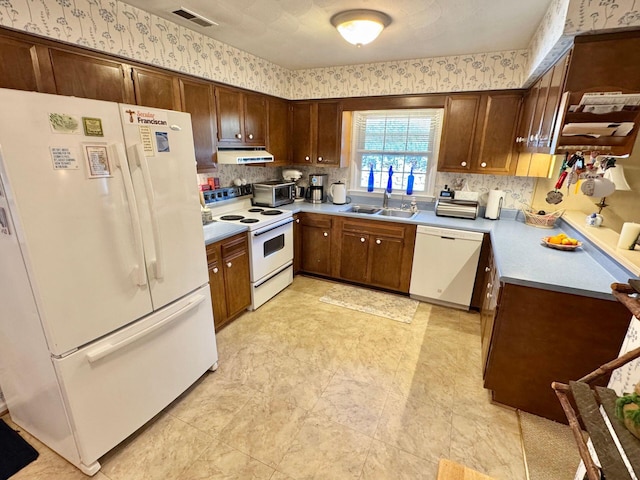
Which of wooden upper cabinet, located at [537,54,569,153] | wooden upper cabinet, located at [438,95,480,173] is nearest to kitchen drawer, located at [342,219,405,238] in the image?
wooden upper cabinet, located at [438,95,480,173]

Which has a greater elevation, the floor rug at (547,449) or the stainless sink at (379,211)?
the stainless sink at (379,211)

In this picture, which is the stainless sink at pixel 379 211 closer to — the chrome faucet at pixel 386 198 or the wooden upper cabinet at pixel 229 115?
the chrome faucet at pixel 386 198

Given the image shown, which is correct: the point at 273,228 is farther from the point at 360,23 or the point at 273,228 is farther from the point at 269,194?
the point at 360,23

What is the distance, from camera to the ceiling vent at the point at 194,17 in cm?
212

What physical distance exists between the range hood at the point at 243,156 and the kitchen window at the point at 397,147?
48.4 inches

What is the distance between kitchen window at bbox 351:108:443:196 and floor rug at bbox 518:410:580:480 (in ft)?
8.03

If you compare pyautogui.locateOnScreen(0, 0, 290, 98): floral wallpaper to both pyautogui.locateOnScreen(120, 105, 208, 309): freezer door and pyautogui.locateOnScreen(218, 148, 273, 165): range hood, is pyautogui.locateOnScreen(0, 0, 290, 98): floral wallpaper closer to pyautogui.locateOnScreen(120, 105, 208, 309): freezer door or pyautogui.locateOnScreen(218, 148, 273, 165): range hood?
pyautogui.locateOnScreen(218, 148, 273, 165): range hood

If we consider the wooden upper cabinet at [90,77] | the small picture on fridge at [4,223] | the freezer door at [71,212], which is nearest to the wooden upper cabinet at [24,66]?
the wooden upper cabinet at [90,77]

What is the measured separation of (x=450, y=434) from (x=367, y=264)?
1.92 m

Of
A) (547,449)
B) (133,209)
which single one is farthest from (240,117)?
(547,449)

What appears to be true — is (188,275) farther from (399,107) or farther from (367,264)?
(399,107)

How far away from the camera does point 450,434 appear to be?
1.79 m

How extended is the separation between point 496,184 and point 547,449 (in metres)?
2.45

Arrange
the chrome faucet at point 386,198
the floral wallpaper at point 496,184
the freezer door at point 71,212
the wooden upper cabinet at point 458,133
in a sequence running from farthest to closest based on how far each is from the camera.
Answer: the chrome faucet at point 386,198 → the floral wallpaper at point 496,184 → the wooden upper cabinet at point 458,133 → the freezer door at point 71,212
